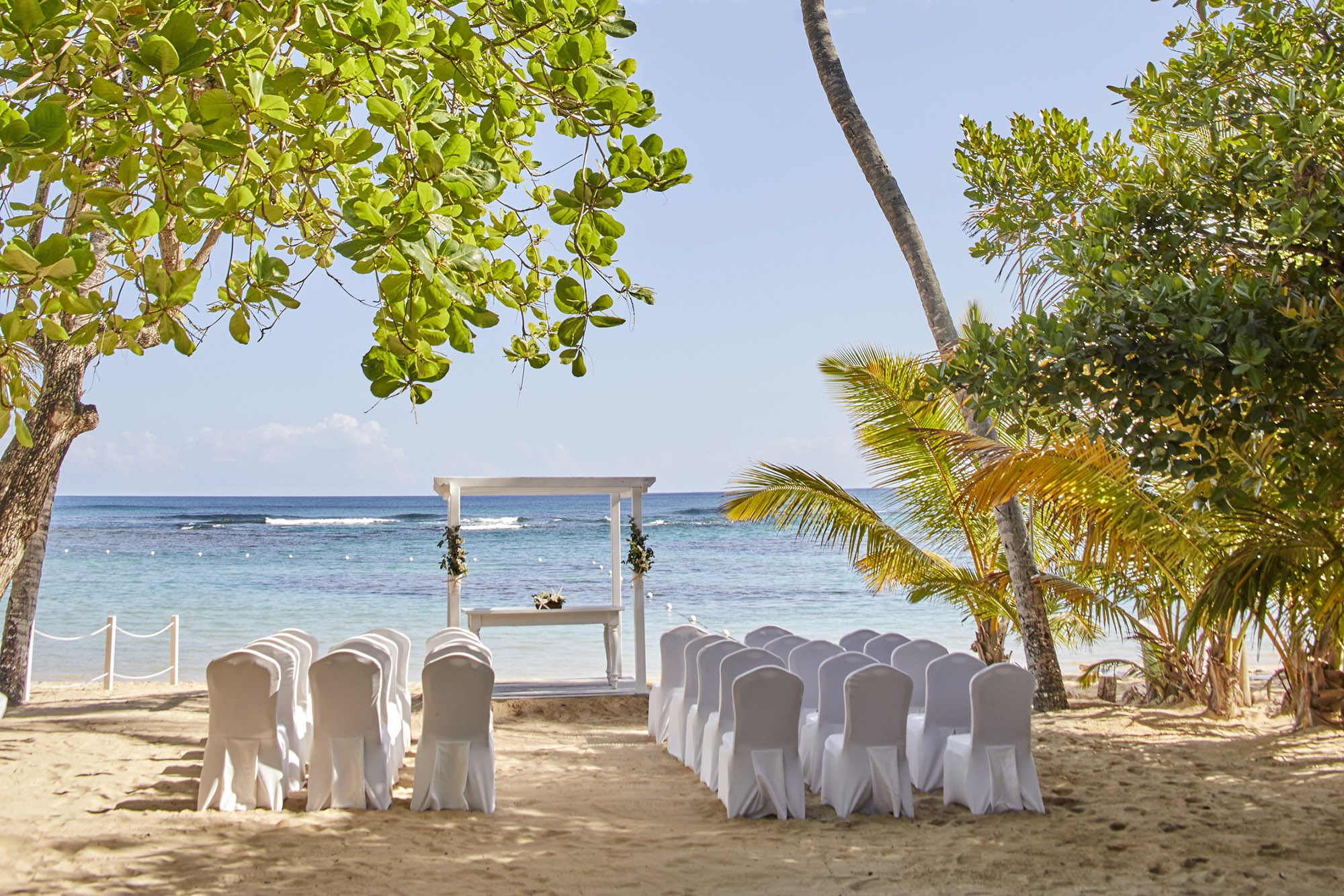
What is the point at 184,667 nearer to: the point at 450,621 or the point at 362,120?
the point at 450,621

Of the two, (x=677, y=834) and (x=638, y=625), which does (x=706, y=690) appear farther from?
(x=638, y=625)

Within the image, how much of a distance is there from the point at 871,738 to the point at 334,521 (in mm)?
43493

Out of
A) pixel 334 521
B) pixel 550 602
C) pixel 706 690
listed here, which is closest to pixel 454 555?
pixel 550 602

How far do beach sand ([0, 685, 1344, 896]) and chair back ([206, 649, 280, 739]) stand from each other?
457 millimetres

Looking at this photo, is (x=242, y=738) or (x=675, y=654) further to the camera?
(x=675, y=654)

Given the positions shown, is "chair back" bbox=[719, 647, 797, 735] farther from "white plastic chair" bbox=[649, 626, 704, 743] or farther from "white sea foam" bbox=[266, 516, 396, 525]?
"white sea foam" bbox=[266, 516, 396, 525]

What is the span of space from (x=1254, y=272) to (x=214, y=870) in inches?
219

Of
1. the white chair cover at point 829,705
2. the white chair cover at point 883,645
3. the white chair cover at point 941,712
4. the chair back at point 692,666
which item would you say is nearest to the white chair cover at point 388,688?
the chair back at point 692,666

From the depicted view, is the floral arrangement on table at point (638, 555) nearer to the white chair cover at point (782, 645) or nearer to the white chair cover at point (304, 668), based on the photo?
the white chair cover at point (782, 645)

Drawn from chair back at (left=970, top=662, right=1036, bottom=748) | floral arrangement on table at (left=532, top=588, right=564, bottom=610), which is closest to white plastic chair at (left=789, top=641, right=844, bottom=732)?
chair back at (left=970, top=662, right=1036, bottom=748)

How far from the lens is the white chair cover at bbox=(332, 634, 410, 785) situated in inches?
226

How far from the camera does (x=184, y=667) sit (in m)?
14.7

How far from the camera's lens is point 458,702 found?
5.29 metres

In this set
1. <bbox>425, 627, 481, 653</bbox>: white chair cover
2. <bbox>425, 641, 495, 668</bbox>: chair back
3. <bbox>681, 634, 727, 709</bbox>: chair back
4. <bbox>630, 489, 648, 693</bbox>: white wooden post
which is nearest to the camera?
<bbox>425, 641, 495, 668</bbox>: chair back
